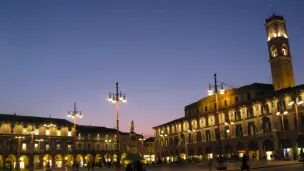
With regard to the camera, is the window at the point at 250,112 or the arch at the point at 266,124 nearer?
the arch at the point at 266,124

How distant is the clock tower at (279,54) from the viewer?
71125 mm

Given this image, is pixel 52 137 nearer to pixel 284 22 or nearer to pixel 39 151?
pixel 39 151

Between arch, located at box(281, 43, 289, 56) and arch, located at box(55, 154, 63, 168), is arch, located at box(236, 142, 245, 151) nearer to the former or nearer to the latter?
arch, located at box(281, 43, 289, 56)

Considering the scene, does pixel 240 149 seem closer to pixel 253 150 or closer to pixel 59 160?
pixel 253 150

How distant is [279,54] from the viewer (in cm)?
7188

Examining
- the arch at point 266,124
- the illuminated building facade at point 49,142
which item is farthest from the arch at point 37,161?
the arch at point 266,124

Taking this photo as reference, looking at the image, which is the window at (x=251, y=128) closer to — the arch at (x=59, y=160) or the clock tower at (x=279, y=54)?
the clock tower at (x=279, y=54)

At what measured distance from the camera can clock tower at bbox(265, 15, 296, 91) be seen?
2800 inches

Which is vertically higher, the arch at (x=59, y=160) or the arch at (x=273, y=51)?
the arch at (x=273, y=51)

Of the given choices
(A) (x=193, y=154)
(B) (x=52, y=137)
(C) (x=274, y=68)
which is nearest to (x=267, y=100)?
(C) (x=274, y=68)

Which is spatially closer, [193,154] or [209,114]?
[209,114]

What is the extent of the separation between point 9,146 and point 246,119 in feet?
176

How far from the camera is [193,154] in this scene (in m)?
85.4

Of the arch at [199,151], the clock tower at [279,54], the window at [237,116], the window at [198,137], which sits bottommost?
the arch at [199,151]
